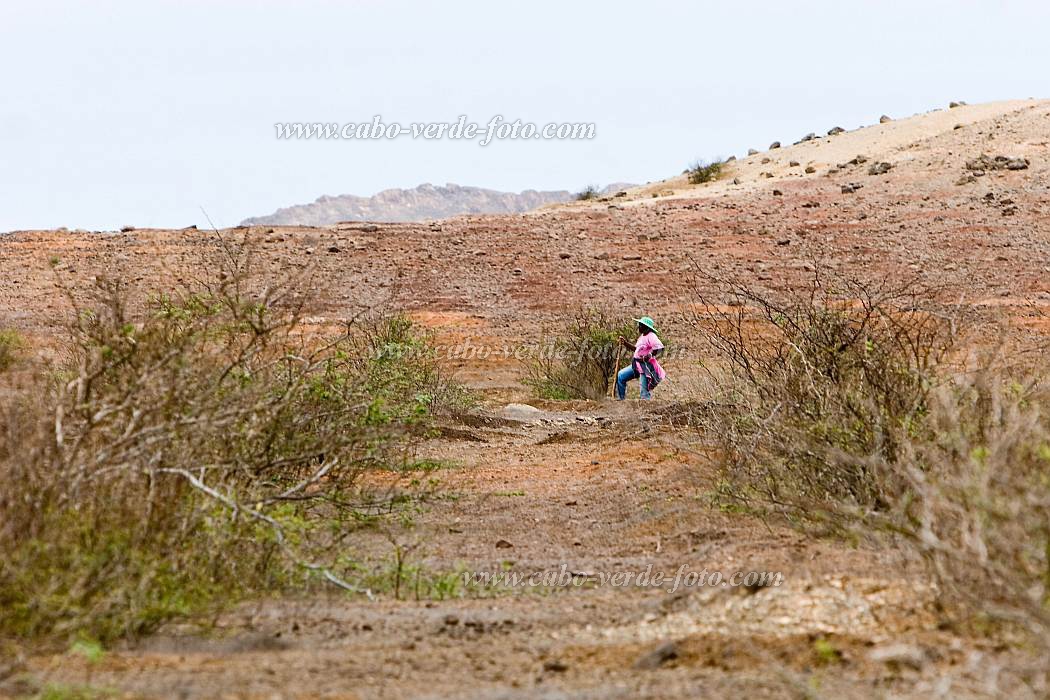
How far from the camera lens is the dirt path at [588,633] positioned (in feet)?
12.0

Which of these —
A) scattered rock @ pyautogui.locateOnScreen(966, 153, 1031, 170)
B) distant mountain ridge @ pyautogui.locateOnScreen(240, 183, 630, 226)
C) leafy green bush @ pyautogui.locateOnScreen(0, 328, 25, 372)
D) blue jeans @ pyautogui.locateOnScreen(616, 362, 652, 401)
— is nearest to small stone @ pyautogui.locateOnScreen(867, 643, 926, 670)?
blue jeans @ pyautogui.locateOnScreen(616, 362, 652, 401)

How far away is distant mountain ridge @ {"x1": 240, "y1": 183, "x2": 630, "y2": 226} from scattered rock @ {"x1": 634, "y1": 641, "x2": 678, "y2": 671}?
383ft

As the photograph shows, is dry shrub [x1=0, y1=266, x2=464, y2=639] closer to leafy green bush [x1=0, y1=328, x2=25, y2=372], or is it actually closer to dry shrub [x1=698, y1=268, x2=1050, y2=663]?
dry shrub [x1=698, y1=268, x2=1050, y2=663]

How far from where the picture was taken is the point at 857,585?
4.70 meters

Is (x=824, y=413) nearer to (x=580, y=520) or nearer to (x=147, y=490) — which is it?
(x=580, y=520)

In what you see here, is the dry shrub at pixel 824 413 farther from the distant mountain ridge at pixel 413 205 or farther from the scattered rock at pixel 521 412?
the distant mountain ridge at pixel 413 205

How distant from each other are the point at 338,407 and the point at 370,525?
791 mm

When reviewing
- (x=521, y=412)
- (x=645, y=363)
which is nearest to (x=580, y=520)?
(x=521, y=412)

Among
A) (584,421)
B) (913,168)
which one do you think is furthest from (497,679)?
(913,168)

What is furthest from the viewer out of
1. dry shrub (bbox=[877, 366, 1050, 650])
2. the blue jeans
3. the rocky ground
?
the blue jeans

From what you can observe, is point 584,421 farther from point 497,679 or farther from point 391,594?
point 497,679

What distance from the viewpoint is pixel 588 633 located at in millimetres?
4711

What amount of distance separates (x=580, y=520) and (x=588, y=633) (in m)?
3.18

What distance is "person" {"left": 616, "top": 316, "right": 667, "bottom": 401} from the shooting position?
1376 centimetres
